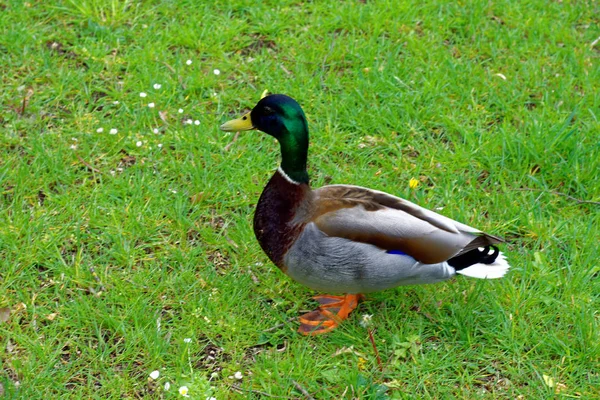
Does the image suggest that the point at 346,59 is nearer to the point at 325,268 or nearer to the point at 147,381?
the point at 325,268

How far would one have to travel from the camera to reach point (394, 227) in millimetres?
2832

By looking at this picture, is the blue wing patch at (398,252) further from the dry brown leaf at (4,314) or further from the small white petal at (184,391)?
the dry brown leaf at (4,314)

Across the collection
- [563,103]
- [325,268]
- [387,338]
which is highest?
[563,103]

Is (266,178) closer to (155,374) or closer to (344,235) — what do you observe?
(344,235)

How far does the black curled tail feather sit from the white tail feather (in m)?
0.02

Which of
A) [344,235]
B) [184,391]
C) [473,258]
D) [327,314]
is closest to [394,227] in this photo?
[344,235]

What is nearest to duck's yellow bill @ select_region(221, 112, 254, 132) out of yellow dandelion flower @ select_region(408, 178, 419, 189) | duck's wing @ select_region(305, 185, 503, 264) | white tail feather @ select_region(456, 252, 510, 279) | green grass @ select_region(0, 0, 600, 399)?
duck's wing @ select_region(305, 185, 503, 264)

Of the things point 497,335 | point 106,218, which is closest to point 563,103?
point 497,335

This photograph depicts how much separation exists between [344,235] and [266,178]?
41.7 inches

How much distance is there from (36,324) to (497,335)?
1.97 meters

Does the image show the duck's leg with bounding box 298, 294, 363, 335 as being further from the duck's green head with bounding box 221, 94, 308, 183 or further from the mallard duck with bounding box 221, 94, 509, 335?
the duck's green head with bounding box 221, 94, 308, 183

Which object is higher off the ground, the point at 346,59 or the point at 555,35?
the point at 555,35

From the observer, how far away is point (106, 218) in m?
3.49

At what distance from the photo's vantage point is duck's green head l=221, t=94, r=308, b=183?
9.54ft
